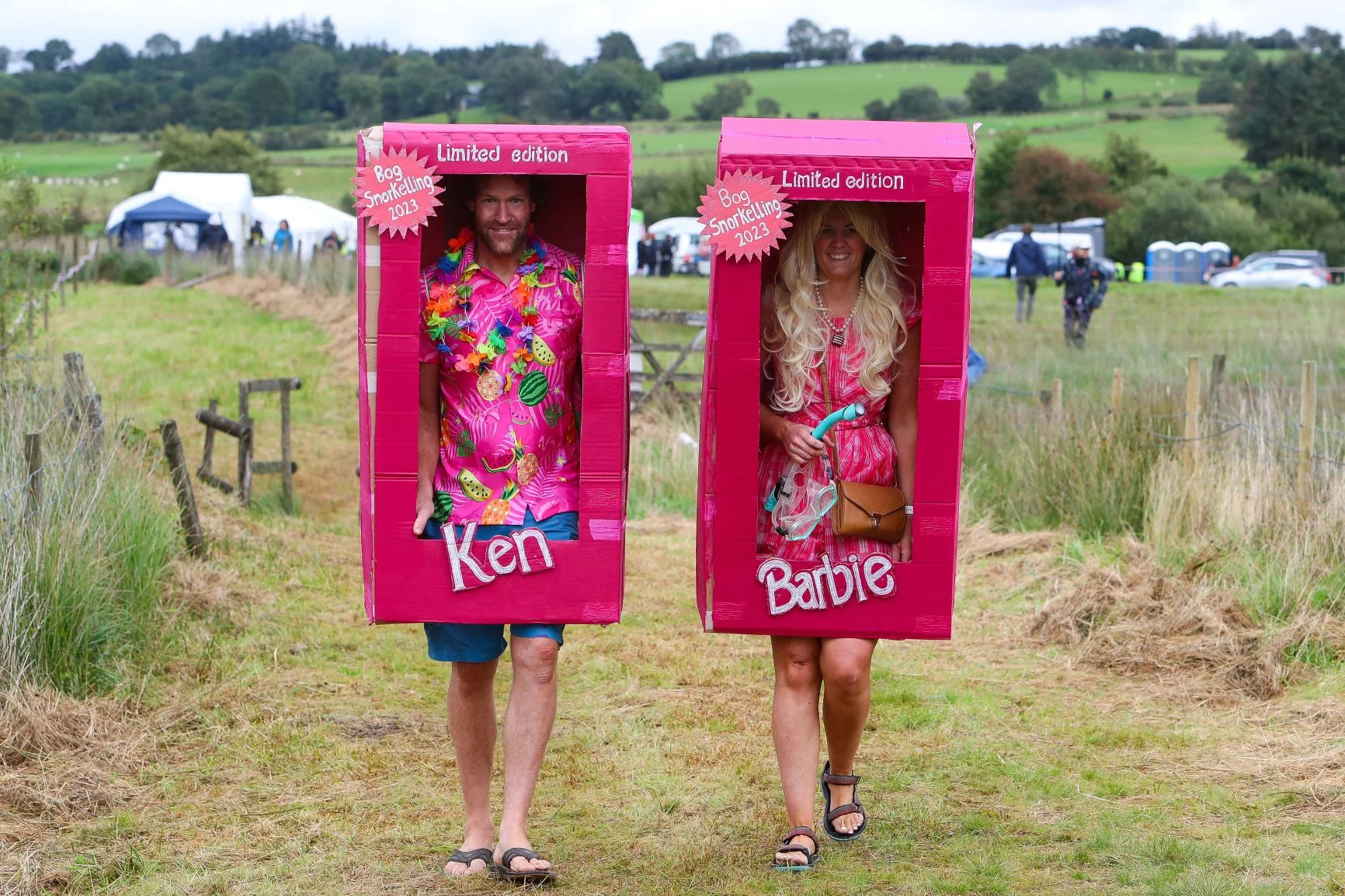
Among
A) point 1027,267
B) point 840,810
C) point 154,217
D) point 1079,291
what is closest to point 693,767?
point 840,810

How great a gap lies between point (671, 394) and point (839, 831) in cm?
1068

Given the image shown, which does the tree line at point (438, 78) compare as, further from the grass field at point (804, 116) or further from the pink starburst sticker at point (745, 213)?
the pink starburst sticker at point (745, 213)

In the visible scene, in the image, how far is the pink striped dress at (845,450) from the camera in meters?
4.32

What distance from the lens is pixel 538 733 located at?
4.29 m

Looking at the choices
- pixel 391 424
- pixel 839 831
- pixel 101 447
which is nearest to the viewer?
pixel 391 424

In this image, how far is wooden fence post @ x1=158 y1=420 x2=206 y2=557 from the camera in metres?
7.93

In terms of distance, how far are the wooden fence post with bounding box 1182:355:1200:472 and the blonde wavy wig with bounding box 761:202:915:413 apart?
479cm

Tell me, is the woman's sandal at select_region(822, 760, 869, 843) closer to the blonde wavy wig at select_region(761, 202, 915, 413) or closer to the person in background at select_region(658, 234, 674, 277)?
the blonde wavy wig at select_region(761, 202, 915, 413)

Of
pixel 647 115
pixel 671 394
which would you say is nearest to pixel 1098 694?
pixel 671 394

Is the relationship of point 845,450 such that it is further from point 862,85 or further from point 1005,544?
point 862,85

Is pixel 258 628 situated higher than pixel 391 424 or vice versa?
pixel 391 424

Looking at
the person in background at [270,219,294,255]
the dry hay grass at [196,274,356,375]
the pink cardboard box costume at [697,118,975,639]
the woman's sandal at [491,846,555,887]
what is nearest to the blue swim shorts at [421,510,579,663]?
the pink cardboard box costume at [697,118,975,639]

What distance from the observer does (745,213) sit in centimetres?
407

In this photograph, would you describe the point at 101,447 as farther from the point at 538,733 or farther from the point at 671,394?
the point at 671,394
